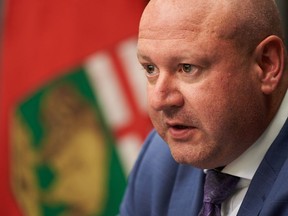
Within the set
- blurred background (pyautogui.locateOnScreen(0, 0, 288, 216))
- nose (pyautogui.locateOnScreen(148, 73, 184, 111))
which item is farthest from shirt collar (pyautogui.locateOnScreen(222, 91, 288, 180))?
blurred background (pyautogui.locateOnScreen(0, 0, 288, 216))

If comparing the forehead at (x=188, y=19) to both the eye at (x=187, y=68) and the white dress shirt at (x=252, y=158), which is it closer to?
the eye at (x=187, y=68)

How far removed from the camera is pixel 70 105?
224 centimetres

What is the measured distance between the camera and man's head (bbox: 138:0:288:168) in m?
1.06

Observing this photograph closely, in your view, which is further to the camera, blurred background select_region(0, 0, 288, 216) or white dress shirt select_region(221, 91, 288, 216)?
blurred background select_region(0, 0, 288, 216)

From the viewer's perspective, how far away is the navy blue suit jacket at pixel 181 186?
1.09 m

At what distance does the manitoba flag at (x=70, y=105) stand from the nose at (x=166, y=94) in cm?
115

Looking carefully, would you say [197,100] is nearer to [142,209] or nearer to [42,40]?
[142,209]

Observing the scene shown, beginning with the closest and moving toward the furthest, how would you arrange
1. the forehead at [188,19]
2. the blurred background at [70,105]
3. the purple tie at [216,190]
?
the forehead at [188,19]
the purple tie at [216,190]
the blurred background at [70,105]

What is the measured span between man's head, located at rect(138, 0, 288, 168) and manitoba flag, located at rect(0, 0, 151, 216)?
1128 mm

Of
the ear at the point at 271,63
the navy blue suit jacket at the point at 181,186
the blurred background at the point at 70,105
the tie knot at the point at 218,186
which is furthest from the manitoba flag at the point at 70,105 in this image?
the ear at the point at 271,63

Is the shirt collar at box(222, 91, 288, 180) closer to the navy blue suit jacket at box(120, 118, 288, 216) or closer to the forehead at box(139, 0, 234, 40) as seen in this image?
the navy blue suit jacket at box(120, 118, 288, 216)

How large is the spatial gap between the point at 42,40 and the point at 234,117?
1.28 meters

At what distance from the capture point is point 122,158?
7.38 feet

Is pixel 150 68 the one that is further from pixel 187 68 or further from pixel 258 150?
pixel 258 150
